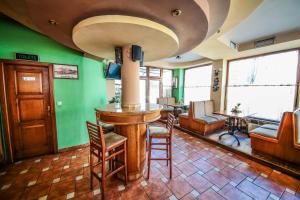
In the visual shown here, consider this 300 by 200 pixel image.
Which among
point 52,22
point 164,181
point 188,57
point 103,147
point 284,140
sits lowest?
point 164,181

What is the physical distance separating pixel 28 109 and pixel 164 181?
2.97m

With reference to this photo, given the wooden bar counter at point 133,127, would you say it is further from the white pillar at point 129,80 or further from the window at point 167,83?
the window at point 167,83

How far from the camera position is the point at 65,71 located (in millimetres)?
2777

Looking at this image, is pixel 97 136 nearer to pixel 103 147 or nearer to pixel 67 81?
pixel 103 147

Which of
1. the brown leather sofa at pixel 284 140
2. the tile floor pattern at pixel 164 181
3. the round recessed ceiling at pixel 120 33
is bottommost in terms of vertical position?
the tile floor pattern at pixel 164 181

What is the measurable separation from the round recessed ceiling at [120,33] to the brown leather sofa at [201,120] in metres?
2.52

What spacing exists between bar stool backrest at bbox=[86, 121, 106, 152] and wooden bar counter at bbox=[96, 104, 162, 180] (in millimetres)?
248

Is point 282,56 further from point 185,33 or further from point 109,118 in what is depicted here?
point 109,118

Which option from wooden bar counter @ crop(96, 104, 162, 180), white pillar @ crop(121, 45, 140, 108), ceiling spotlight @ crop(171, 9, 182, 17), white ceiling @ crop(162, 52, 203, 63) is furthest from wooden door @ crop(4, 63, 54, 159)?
white ceiling @ crop(162, 52, 203, 63)

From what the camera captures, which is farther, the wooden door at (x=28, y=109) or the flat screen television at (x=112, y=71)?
the flat screen television at (x=112, y=71)

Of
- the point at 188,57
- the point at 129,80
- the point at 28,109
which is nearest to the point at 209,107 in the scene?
the point at 188,57

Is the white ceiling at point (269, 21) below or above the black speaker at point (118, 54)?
above

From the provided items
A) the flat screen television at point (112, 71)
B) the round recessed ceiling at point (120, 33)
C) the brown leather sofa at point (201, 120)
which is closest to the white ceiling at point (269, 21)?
the round recessed ceiling at point (120, 33)

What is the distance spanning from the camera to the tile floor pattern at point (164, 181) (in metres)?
1.74
